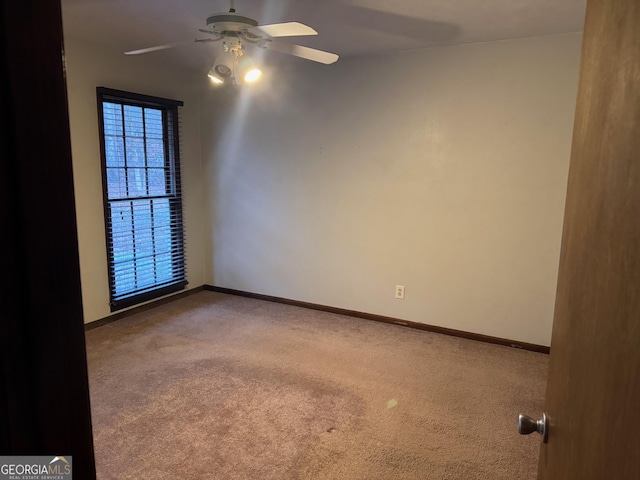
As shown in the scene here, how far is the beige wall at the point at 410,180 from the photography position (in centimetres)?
330

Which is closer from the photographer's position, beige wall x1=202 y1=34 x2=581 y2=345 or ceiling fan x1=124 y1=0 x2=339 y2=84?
ceiling fan x1=124 y1=0 x2=339 y2=84

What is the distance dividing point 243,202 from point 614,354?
13.9 ft

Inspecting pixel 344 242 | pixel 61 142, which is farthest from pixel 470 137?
pixel 61 142

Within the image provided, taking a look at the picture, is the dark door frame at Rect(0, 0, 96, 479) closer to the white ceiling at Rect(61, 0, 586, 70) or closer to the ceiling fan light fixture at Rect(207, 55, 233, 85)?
the ceiling fan light fixture at Rect(207, 55, 233, 85)

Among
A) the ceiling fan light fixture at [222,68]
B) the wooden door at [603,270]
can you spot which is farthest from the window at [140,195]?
the wooden door at [603,270]

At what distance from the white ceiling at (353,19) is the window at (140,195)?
70cm

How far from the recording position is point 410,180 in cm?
376

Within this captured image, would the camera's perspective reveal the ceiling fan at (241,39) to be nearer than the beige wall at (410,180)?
Yes

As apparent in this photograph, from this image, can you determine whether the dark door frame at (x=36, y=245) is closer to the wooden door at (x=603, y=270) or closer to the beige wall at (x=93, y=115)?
the wooden door at (x=603, y=270)

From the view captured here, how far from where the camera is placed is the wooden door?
0.59 meters

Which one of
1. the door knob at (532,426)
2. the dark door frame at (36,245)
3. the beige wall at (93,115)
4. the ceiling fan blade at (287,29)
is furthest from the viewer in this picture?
the beige wall at (93,115)

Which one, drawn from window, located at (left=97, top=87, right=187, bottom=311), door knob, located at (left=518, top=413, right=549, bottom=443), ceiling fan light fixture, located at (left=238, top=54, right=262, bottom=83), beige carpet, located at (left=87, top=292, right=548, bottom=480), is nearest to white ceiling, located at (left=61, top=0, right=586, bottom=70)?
ceiling fan light fixture, located at (left=238, top=54, right=262, bottom=83)

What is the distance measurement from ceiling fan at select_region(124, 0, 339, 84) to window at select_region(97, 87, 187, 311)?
65.3 inches

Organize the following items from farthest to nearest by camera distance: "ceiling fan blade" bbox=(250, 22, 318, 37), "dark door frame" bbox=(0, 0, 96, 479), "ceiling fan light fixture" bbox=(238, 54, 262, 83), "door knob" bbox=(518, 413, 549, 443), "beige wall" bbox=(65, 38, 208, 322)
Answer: "beige wall" bbox=(65, 38, 208, 322), "ceiling fan light fixture" bbox=(238, 54, 262, 83), "ceiling fan blade" bbox=(250, 22, 318, 37), "door knob" bbox=(518, 413, 549, 443), "dark door frame" bbox=(0, 0, 96, 479)
